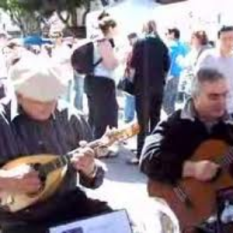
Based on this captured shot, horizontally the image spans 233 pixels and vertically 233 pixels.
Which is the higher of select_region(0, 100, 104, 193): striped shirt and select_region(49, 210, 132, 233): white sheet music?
select_region(0, 100, 104, 193): striped shirt

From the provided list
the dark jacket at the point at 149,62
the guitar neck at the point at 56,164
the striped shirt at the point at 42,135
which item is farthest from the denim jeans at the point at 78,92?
the guitar neck at the point at 56,164

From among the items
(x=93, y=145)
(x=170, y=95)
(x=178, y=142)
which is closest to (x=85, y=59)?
(x=170, y=95)

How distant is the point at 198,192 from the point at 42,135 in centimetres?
79

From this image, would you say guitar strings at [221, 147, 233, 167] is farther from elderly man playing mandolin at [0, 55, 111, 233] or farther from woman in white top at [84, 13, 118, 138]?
woman in white top at [84, 13, 118, 138]

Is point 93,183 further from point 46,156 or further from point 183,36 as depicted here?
point 183,36

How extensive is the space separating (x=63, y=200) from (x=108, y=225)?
0.25 m

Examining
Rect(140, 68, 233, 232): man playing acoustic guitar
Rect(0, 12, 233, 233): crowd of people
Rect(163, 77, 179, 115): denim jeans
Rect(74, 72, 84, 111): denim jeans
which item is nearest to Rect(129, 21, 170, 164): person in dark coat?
Rect(163, 77, 179, 115): denim jeans

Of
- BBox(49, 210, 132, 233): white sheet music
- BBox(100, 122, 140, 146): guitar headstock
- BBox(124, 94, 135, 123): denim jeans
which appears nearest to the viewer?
BBox(49, 210, 132, 233): white sheet music

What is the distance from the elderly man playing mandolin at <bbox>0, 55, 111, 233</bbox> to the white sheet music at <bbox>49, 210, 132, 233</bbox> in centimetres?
15

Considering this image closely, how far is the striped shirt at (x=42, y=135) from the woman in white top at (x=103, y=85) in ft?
11.0

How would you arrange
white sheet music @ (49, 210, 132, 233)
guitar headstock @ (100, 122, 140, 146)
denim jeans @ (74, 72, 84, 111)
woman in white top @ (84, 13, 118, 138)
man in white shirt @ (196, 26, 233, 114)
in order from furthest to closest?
denim jeans @ (74, 72, 84, 111), woman in white top @ (84, 13, 118, 138), man in white shirt @ (196, 26, 233, 114), guitar headstock @ (100, 122, 140, 146), white sheet music @ (49, 210, 132, 233)

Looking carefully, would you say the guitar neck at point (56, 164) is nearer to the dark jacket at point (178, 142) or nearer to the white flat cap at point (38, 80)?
the white flat cap at point (38, 80)

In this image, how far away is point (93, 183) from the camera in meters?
3.27

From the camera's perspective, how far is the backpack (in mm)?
6742
